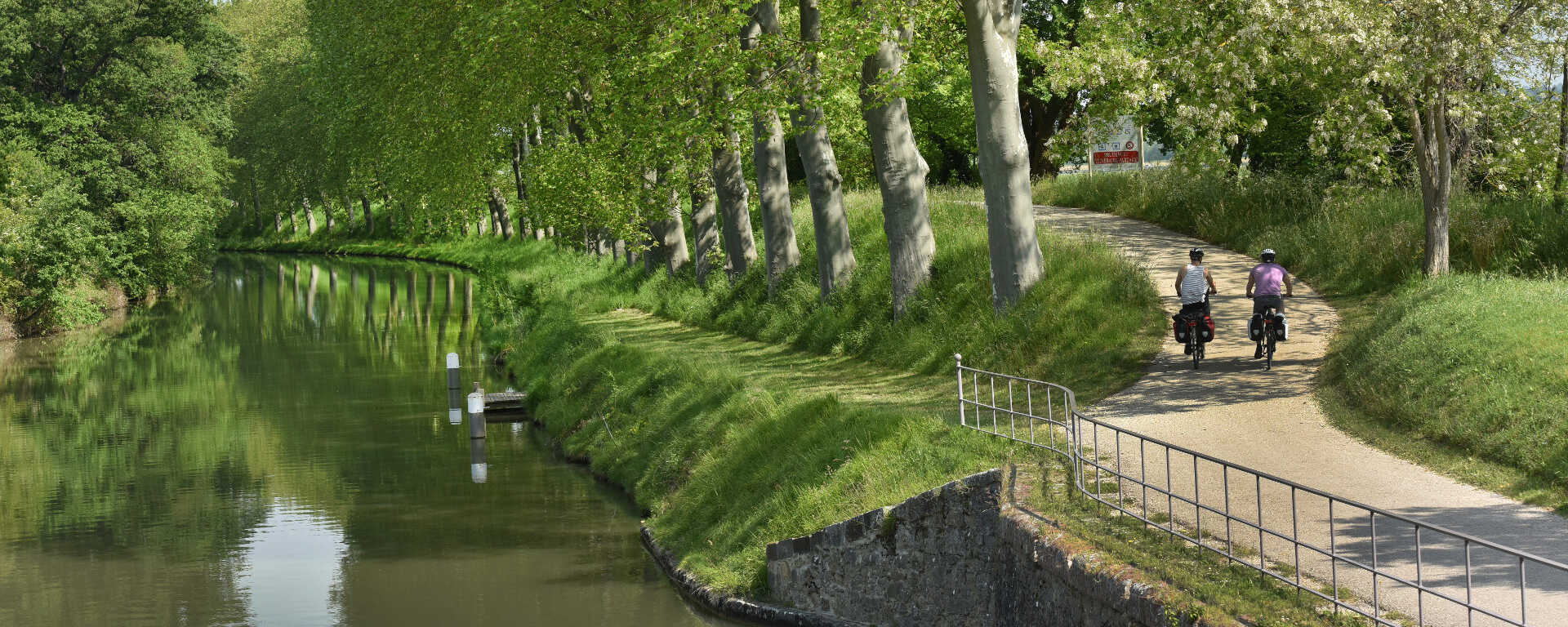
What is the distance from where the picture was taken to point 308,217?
10625 centimetres

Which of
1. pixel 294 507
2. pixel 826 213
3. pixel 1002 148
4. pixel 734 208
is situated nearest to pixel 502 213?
pixel 734 208

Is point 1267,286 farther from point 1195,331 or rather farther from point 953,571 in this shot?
point 953,571

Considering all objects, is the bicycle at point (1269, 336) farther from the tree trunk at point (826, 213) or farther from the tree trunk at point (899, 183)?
the tree trunk at point (826, 213)

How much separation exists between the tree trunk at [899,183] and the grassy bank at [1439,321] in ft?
19.1

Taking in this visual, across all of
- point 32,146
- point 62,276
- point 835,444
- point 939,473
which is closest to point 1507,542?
point 939,473

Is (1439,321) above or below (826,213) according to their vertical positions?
below

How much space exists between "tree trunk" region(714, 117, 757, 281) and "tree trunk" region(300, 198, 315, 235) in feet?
253

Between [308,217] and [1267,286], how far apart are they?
9844cm

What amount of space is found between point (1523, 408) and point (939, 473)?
491 centimetres

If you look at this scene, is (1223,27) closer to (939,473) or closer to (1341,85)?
(1341,85)

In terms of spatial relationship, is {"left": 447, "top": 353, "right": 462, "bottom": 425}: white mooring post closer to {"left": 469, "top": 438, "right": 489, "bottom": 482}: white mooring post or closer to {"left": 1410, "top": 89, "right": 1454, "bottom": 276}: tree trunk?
{"left": 469, "top": 438, "right": 489, "bottom": 482}: white mooring post

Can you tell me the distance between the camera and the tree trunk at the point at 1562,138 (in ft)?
58.4

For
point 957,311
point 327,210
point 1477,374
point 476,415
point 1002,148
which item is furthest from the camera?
point 327,210

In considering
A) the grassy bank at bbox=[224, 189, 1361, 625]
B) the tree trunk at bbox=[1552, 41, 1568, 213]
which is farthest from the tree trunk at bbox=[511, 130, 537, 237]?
the tree trunk at bbox=[1552, 41, 1568, 213]
